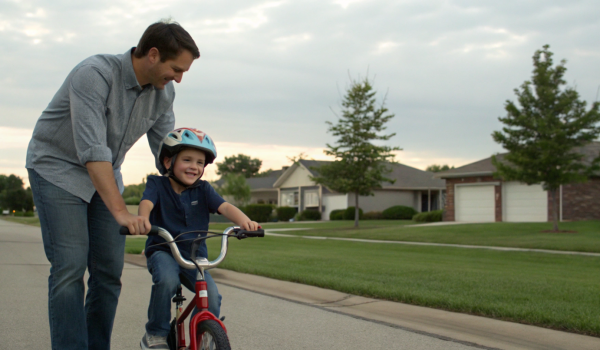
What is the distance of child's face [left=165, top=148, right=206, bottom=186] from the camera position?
358 centimetres

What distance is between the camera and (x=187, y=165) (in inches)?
141

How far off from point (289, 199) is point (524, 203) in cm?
2544

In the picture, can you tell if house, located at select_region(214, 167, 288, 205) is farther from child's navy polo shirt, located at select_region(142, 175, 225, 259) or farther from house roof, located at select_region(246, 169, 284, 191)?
child's navy polo shirt, located at select_region(142, 175, 225, 259)

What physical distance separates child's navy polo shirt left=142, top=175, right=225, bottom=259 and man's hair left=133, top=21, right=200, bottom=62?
0.80m

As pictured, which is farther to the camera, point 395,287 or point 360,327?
point 395,287

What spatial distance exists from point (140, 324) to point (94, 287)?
243 cm

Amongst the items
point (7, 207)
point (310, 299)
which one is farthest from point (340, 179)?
point (7, 207)

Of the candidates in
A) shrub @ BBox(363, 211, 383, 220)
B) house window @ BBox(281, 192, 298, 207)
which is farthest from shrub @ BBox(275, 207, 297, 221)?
shrub @ BBox(363, 211, 383, 220)

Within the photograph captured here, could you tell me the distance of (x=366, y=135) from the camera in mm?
29453

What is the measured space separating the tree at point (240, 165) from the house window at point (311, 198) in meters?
58.1

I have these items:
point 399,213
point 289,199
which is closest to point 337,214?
point 399,213

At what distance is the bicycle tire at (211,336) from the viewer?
9.61ft

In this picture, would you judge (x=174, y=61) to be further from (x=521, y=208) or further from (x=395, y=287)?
(x=521, y=208)

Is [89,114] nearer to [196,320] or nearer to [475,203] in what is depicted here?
[196,320]
